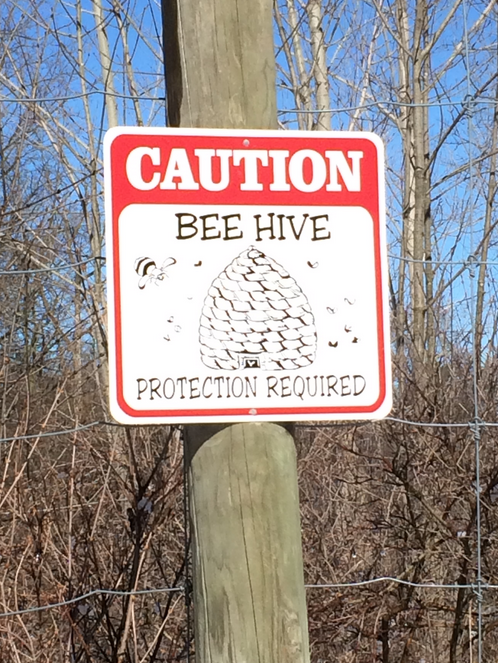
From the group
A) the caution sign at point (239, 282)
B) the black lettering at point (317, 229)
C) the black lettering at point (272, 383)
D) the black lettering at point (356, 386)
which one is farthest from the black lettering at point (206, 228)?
the black lettering at point (356, 386)

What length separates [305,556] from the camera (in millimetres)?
4105

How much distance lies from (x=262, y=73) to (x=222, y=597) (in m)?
1.09

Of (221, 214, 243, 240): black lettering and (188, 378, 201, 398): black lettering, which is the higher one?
(221, 214, 243, 240): black lettering

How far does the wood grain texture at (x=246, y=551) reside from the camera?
1.87 meters

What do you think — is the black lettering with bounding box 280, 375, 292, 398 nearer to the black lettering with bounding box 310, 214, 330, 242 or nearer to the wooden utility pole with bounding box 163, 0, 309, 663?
the wooden utility pole with bounding box 163, 0, 309, 663

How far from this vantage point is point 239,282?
1885 millimetres

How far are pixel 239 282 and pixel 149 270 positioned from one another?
18 cm

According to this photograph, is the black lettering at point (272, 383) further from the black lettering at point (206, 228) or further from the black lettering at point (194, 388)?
the black lettering at point (206, 228)

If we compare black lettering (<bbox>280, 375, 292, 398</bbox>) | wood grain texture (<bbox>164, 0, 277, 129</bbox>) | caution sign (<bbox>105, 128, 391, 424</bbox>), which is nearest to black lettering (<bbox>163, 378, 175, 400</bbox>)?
caution sign (<bbox>105, 128, 391, 424</bbox>)

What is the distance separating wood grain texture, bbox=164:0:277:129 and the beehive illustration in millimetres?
299

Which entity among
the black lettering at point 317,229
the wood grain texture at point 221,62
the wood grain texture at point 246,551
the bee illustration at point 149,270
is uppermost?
the wood grain texture at point 221,62

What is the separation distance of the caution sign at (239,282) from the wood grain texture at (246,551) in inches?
3.6

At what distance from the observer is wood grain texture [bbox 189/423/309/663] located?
6.13 ft

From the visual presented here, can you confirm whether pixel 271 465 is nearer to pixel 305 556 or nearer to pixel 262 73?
pixel 262 73
